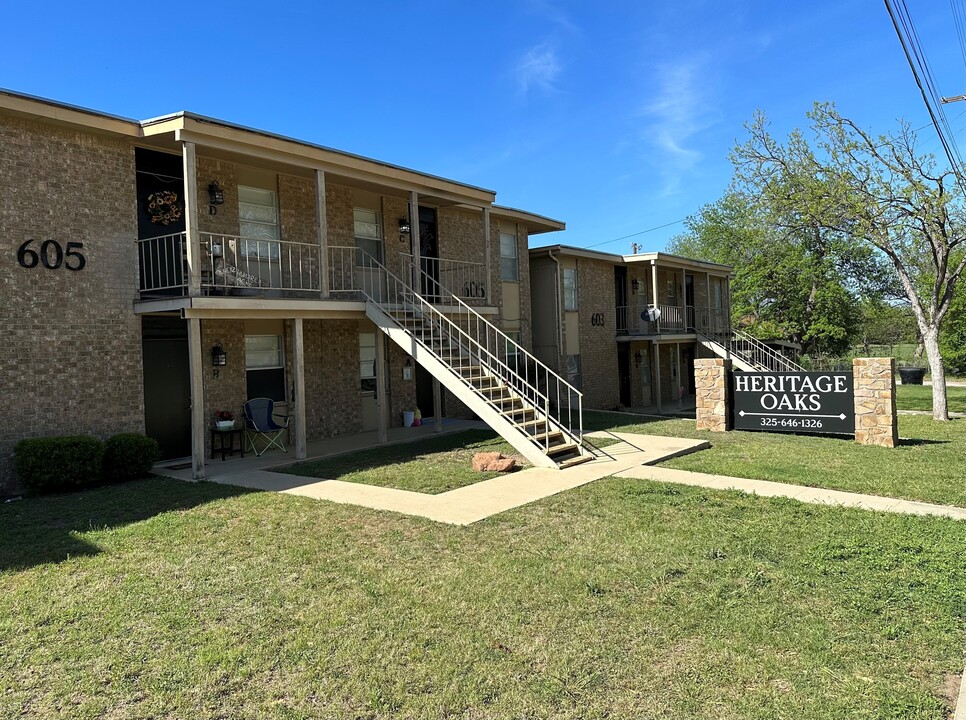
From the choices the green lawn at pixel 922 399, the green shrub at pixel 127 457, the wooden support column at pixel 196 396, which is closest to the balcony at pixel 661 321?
the green lawn at pixel 922 399

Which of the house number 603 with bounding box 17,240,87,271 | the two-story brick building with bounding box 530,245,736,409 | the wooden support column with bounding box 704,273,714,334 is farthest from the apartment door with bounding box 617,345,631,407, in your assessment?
the house number 603 with bounding box 17,240,87,271

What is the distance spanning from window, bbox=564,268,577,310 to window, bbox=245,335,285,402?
1001 centimetres

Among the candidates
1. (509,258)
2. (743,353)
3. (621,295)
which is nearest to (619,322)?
(621,295)

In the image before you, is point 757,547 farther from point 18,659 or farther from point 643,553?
point 18,659

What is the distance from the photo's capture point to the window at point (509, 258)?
18281mm

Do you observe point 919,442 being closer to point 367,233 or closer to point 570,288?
point 570,288

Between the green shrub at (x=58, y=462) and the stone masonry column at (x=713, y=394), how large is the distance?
10727mm

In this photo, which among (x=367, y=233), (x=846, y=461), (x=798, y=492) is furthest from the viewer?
(x=367, y=233)

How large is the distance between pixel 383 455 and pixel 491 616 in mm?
7048

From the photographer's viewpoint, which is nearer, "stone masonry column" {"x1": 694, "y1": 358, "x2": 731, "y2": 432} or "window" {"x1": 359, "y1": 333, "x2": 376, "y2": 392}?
"stone masonry column" {"x1": 694, "y1": 358, "x2": 731, "y2": 432}

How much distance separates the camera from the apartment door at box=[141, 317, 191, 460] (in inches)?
420

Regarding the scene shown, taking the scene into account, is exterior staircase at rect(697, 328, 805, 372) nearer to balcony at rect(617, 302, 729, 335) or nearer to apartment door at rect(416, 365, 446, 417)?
balcony at rect(617, 302, 729, 335)

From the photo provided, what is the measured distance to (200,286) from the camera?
9602 mm

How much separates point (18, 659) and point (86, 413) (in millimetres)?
6323
